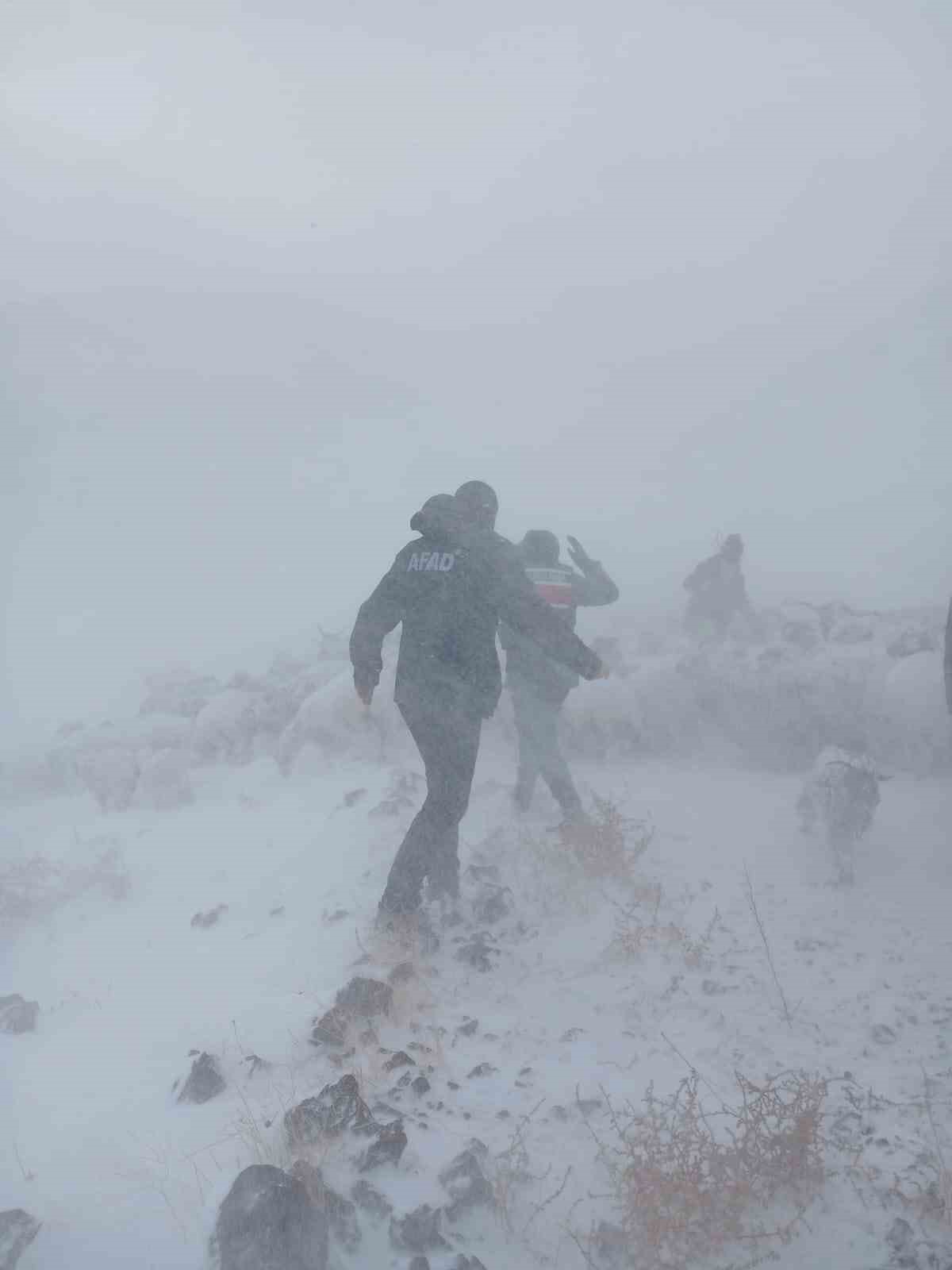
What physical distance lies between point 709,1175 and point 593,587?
12.5 ft

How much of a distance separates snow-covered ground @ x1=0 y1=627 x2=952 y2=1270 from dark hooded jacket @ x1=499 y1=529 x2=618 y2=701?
3.55 ft

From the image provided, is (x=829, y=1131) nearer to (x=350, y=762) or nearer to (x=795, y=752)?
(x=795, y=752)

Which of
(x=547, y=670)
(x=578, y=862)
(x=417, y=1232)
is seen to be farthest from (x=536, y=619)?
(x=417, y=1232)

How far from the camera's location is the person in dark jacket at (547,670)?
5457 mm

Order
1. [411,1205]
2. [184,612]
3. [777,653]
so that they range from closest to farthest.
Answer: [411,1205]
[777,653]
[184,612]

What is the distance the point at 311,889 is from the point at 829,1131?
3.30 m

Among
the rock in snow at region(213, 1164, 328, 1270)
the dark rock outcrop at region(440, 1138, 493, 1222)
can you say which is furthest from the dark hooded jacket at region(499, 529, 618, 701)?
the rock in snow at region(213, 1164, 328, 1270)

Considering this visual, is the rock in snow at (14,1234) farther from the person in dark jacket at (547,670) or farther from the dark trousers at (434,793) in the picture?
the person in dark jacket at (547,670)

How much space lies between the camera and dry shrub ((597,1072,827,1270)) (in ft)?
7.55

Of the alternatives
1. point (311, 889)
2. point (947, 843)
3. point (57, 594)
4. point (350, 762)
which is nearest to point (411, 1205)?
point (311, 889)

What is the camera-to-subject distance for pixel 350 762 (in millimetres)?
7484

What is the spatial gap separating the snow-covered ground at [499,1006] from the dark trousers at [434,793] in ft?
1.11

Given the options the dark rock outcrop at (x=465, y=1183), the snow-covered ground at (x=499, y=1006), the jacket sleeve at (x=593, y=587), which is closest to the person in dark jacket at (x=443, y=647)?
the snow-covered ground at (x=499, y=1006)

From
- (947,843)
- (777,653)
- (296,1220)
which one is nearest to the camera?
(296,1220)
